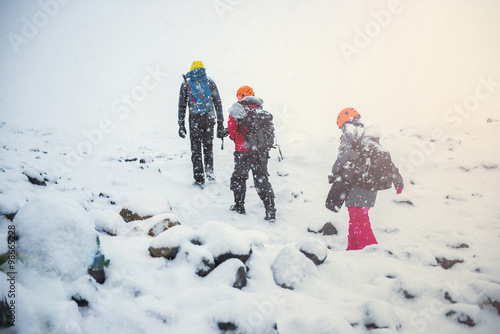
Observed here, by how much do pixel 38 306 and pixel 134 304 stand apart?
0.43 meters

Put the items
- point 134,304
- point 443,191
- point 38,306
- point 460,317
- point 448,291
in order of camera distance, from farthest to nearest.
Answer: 1. point 443,191
2. point 448,291
3. point 460,317
4. point 134,304
5. point 38,306

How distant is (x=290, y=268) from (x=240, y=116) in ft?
8.76

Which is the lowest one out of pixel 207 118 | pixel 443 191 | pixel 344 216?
pixel 344 216

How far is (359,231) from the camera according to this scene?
10.7ft

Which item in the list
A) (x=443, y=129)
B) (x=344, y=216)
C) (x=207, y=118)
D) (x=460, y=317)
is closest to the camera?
(x=460, y=317)

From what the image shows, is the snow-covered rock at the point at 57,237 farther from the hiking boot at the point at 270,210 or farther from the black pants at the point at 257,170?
the hiking boot at the point at 270,210

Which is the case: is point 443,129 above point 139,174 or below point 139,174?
above

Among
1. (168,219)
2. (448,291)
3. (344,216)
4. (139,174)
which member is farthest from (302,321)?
(139,174)

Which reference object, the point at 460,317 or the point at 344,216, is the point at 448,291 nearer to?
the point at 460,317

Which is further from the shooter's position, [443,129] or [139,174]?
[443,129]

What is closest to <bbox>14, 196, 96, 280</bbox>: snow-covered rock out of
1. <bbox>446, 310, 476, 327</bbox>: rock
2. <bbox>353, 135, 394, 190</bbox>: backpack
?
<bbox>446, 310, 476, 327</bbox>: rock

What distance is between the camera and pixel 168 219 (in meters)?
2.58

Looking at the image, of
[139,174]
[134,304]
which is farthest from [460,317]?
[139,174]

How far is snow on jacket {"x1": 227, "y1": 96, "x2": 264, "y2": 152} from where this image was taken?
402 centimetres
